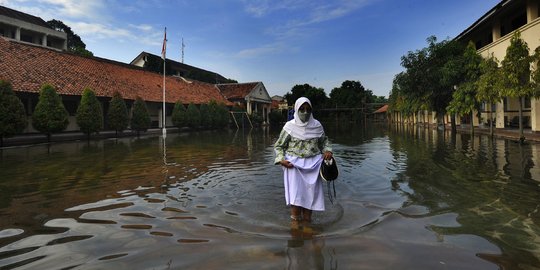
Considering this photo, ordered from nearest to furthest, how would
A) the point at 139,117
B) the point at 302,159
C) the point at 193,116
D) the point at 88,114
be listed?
the point at 302,159
the point at 88,114
the point at 139,117
the point at 193,116

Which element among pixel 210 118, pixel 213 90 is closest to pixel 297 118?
pixel 210 118

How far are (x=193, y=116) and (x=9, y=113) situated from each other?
1755cm

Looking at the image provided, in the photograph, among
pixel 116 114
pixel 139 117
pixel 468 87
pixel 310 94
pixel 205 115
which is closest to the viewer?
pixel 468 87

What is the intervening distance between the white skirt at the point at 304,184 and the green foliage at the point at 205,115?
31128 millimetres

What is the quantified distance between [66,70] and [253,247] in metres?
26.0

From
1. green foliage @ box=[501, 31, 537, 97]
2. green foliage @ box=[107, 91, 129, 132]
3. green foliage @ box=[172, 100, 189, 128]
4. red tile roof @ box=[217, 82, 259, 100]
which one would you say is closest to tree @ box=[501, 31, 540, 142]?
green foliage @ box=[501, 31, 537, 97]

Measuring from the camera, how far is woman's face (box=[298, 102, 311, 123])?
4594mm

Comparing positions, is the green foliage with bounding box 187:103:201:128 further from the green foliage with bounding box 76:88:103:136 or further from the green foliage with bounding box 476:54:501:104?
the green foliage with bounding box 476:54:501:104

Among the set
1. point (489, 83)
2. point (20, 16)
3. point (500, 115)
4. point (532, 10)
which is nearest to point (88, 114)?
point (489, 83)

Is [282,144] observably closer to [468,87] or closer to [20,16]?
[468,87]

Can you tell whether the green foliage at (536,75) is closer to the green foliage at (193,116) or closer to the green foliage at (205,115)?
the green foliage at (193,116)

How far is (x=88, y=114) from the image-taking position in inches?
845

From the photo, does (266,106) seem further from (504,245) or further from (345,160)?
(504,245)

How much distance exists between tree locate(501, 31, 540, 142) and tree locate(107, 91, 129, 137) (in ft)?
70.3
